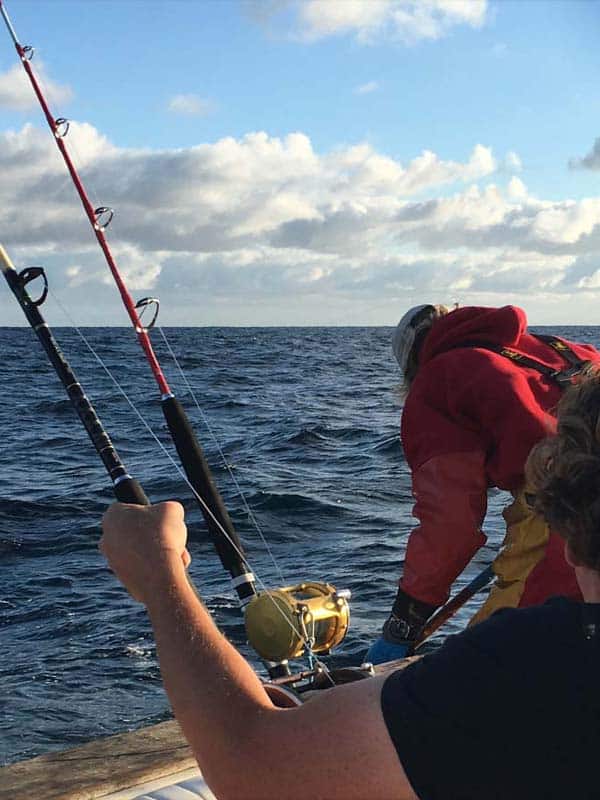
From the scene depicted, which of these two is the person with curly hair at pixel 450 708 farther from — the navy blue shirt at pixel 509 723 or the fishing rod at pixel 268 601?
the fishing rod at pixel 268 601

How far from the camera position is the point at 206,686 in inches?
57.3

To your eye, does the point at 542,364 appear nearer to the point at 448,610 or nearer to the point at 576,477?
the point at 448,610

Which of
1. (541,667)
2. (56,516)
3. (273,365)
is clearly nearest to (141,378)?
(273,365)

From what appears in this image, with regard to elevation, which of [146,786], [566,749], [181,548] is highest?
[181,548]

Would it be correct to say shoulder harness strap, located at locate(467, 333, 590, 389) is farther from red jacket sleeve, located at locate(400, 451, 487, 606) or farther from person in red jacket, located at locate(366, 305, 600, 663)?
red jacket sleeve, located at locate(400, 451, 487, 606)

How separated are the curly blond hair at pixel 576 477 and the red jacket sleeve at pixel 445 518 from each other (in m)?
1.55

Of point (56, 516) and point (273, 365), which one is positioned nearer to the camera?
point (56, 516)

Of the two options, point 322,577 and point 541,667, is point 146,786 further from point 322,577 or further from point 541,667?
point 322,577

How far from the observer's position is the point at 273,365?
43000 millimetres

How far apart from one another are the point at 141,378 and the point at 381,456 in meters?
18.4

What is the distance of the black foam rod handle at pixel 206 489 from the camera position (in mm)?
3389

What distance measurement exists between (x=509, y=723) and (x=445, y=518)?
1.86 meters

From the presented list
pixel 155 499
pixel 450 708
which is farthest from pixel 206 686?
pixel 155 499

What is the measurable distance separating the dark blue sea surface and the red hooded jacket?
0.91 m
